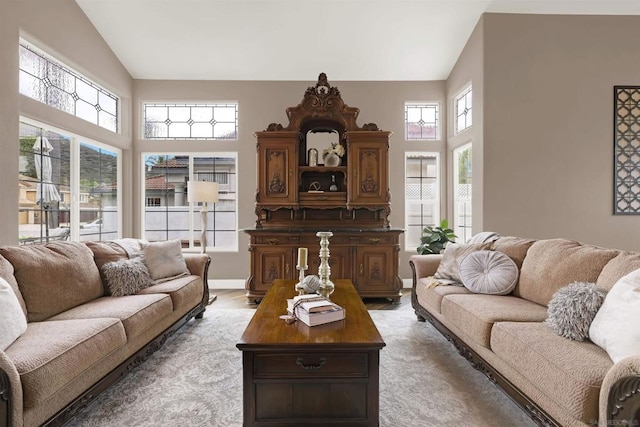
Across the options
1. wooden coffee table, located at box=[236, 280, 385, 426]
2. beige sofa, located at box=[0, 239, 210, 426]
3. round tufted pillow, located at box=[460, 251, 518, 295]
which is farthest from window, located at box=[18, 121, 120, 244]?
round tufted pillow, located at box=[460, 251, 518, 295]

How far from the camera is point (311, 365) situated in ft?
5.51

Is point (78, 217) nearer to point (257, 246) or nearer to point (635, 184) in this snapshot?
point (257, 246)

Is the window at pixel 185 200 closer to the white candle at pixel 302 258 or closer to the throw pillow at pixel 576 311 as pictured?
the white candle at pixel 302 258

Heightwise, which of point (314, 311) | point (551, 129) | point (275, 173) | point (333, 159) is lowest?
point (314, 311)

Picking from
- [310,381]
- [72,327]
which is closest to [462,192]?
[310,381]

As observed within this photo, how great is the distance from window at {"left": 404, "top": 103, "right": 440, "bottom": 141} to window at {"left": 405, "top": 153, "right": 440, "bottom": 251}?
307 millimetres

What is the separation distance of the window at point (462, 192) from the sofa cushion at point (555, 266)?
82.5 inches

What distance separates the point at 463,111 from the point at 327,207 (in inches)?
94.8

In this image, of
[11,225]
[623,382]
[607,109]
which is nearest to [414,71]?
[607,109]

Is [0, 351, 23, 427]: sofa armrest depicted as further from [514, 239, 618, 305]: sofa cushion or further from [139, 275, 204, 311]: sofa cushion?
[514, 239, 618, 305]: sofa cushion

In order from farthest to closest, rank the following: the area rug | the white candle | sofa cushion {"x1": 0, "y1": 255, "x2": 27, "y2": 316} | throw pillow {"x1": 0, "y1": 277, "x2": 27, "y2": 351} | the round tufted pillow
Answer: the round tufted pillow < the white candle < sofa cushion {"x1": 0, "y1": 255, "x2": 27, "y2": 316} < the area rug < throw pillow {"x1": 0, "y1": 277, "x2": 27, "y2": 351}

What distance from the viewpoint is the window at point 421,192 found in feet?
17.4

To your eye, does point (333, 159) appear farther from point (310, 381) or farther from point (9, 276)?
point (9, 276)

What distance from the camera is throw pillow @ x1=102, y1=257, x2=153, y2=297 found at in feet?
8.97
